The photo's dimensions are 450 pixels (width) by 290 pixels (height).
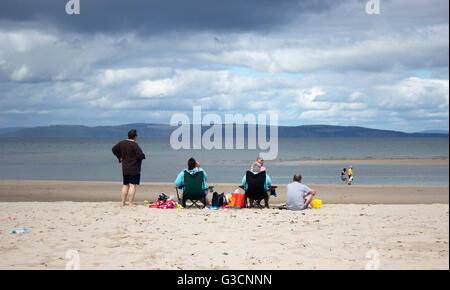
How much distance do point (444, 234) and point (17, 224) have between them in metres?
6.95

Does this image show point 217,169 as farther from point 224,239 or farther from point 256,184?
point 224,239

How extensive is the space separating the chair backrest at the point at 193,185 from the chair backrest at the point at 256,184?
107 centimetres

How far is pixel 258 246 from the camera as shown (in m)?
6.80

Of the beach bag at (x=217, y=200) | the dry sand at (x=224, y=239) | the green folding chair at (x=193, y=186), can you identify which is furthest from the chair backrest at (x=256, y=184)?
the green folding chair at (x=193, y=186)

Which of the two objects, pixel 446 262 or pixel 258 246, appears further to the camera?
A: pixel 258 246

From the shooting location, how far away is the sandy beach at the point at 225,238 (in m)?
5.94

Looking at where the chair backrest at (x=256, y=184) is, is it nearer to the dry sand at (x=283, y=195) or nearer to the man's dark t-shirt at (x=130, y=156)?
the man's dark t-shirt at (x=130, y=156)

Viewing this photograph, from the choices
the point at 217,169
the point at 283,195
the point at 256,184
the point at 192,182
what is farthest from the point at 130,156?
the point at 217,169
